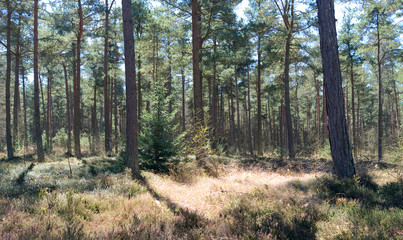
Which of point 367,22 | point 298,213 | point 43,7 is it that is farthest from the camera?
point 367,22

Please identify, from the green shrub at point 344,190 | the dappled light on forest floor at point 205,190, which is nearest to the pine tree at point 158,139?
the dappled light on forest floor at point 205,190

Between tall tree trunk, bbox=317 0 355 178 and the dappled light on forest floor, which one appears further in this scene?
tall tree trunk, bbox=317 0 355 178

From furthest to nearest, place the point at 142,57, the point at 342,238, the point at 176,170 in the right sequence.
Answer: the point at 142,57 → the point at 176,170 → the point at 342,238

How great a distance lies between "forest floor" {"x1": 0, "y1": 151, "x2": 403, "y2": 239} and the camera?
371cm

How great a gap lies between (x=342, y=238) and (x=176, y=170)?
6701 millimetres

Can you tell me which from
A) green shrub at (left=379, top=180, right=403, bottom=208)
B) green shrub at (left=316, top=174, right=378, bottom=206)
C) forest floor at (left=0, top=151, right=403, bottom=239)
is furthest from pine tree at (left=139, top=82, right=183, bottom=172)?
green shrub at (left=379, top=180, right=403, bottom=208)

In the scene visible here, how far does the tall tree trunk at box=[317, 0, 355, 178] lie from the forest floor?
615 mm

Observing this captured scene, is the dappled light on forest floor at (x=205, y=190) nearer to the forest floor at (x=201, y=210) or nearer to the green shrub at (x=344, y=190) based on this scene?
the forest floor at (x=201, y=210)

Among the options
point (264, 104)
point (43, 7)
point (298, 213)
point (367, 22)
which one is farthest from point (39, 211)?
point (264, 104)

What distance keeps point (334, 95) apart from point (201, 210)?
4.94 meters

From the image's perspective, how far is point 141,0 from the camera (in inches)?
680

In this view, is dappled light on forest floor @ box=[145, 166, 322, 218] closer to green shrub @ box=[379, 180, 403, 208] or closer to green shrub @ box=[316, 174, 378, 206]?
green shrub @ box=[316, 174, 378, 206]

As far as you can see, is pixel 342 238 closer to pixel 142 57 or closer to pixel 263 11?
pixel 263 11

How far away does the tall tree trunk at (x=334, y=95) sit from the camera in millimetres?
6672
